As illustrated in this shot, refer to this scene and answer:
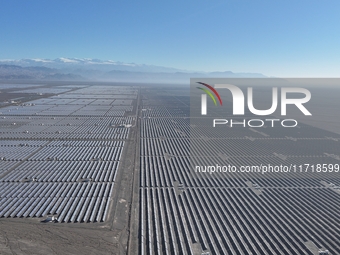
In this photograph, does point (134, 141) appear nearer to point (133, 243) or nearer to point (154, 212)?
point (154, 212)

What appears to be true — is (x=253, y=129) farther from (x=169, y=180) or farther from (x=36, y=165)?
(x=36, y=165)

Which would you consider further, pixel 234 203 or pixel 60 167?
pixel 60 167

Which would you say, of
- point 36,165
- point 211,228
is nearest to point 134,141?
point 36,165

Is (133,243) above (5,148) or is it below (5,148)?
below

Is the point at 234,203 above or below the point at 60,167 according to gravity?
below

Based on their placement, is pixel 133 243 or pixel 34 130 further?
pixel 34 130

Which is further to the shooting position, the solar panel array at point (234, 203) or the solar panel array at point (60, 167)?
the solar panel array at point (60, 167)

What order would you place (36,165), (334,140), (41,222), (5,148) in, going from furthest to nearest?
(334,140) → (5,148) → (36,165) → (41,222)

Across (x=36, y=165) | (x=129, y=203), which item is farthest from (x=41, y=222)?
(x=36, y=165)

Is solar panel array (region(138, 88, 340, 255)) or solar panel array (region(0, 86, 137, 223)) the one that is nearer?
solar panel array (region(138, 88, 340, 255))

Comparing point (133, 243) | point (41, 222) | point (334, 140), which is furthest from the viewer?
point (334, 140)
